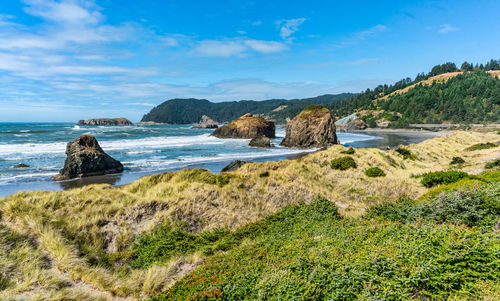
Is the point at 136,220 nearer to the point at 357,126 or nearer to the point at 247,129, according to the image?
the point at 247,129

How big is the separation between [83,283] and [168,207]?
16.9ft

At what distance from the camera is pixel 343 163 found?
2048cm

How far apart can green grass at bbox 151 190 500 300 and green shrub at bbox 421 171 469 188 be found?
10461 mm

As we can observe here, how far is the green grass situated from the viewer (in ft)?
15.4

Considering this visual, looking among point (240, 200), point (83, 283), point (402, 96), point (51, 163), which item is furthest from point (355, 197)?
point (402, 96)

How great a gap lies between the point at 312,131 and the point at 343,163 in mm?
39798

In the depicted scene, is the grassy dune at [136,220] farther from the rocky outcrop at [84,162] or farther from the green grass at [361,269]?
the rocky outcrop at [84,162]

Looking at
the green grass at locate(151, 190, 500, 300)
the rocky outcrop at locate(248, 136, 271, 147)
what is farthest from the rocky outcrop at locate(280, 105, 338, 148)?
the green grass at locate(151, 190, 500, 300)

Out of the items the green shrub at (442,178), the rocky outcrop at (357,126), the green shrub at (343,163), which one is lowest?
the green shrub at (442,178)

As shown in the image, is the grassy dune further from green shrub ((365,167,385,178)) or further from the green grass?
the green grass

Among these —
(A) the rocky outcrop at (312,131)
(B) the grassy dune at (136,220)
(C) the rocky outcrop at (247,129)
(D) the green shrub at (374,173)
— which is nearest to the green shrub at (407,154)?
(B) the grassy dune at (136,220)

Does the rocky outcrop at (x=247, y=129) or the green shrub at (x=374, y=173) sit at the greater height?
the rocky outcrop at (x=247, y=129)

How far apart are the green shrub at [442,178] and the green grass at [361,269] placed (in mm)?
10461

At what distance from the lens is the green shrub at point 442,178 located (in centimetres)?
1460
